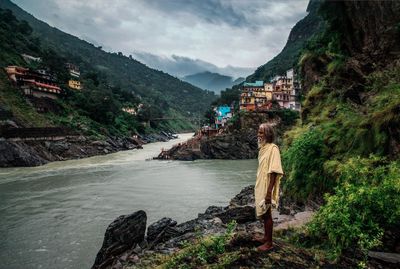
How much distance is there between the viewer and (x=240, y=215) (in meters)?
12.5

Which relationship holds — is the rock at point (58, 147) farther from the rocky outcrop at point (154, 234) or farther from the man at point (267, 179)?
the man at point (267, 179)

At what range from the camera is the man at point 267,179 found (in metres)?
4.58

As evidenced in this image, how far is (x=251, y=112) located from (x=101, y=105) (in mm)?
33561

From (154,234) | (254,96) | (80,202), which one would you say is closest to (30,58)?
(254,96)

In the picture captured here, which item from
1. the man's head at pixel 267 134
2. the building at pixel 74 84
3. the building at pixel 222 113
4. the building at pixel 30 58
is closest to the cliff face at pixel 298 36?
the building at pixel 222 113

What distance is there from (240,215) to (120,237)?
4767 mm

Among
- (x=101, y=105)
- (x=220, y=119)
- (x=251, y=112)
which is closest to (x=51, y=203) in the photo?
(x=251, y=112)

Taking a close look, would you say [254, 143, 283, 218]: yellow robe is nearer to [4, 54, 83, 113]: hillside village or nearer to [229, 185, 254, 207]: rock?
[229, 185, 254, 207]: rock

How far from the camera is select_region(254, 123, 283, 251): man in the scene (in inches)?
180

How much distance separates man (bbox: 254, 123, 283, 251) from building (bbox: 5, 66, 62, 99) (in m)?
61.4

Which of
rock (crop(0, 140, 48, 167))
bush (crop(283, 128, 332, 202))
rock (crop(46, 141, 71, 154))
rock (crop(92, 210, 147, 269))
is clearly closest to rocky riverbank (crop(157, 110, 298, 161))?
rock (crop(46, 141, 71, 154))

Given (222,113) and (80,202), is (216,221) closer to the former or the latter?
(80,202)

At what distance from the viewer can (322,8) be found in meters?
16.2

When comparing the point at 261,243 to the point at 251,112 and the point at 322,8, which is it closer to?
the point at 322,8
